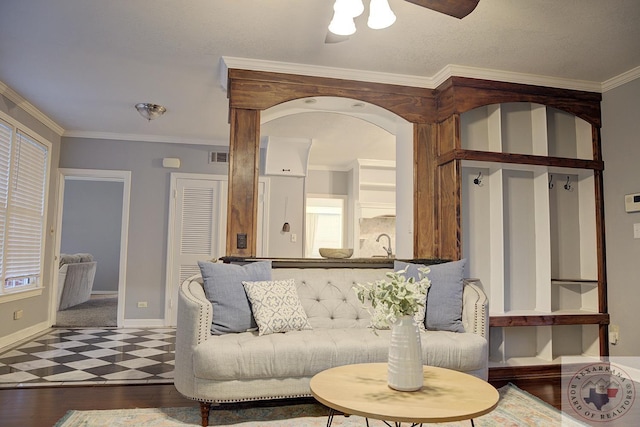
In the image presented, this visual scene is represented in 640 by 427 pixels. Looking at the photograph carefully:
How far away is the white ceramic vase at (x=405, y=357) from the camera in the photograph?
1.84 metres

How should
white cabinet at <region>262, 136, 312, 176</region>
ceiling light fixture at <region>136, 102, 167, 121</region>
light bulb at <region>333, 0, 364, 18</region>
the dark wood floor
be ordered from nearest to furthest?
light bulb at <region>333, 0, 364, 18</region>, the dark wood floor, ceiling light fixture at <region>136, 102, 167, 121</region>, white cabinet at <region>262, 136, 312, 176</region>

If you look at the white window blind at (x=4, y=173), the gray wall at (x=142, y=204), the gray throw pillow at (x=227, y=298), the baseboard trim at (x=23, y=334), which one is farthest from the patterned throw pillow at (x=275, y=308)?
the gray wall at (x=142, y=204)

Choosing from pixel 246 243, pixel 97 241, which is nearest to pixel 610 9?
pixel 246 243

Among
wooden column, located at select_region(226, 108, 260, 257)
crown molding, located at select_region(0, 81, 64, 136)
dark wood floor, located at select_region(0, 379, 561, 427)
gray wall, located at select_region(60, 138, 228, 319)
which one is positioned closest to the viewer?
dark wood floor, located at select_region(0, 379, 561, 427)

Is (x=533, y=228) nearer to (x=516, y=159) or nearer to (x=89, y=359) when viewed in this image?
(x=516, y=159)

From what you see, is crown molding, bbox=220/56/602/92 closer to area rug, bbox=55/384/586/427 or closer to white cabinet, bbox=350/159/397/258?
area rug, bbox=55/384/586/427

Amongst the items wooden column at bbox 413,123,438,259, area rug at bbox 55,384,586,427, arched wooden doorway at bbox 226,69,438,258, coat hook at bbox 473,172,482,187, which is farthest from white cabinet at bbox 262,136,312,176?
area rug at bbox 55,384,586,427

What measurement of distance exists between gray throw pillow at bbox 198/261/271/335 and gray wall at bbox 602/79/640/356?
10.1 ft

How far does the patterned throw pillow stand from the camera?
2863mm

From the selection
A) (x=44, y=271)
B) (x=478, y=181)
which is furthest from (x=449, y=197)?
(x=44, y=271)

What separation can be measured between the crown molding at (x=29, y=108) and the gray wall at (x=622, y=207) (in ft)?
18.4

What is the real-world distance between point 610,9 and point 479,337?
2.22 metres

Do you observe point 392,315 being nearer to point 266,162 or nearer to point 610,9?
point 610,9

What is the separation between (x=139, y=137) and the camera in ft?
19.8
